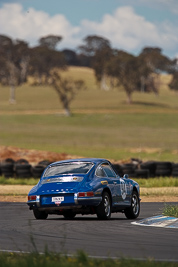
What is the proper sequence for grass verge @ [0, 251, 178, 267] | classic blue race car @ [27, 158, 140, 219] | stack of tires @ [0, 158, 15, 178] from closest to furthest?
grass verge @ [0, 251, 178, 267] < classic blue race car @ [27, 158, 140, 219] < stack of tires @ [0, 158, 15, 178]

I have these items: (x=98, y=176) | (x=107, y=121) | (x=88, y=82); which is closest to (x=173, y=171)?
(x=98, y=176)

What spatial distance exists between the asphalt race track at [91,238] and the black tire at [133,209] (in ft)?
3.22

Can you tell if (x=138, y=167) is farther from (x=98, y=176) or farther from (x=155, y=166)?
(x=98, y=176)

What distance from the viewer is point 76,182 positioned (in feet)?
48.3

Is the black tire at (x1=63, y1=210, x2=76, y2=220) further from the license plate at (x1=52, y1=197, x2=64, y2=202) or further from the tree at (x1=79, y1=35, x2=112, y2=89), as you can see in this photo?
the tree at (x1=79, y1=35, x2=112, y2=89)

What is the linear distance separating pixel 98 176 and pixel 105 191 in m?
0.41

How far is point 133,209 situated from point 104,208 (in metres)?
1.59

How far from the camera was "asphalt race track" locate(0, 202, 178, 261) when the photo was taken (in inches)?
376

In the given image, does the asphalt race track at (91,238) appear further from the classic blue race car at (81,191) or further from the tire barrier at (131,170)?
the tire barrier at (131,170)

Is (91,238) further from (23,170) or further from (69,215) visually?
(23,170)

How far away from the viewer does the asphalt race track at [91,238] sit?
9.55 metres

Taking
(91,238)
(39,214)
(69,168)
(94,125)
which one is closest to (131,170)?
(69,168)

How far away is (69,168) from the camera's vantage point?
1551cm

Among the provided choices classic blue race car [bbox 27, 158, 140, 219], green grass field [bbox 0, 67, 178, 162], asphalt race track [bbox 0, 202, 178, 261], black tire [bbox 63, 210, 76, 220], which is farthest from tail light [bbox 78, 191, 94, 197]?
green grass field [bbox 0, 67, 178, 162]
